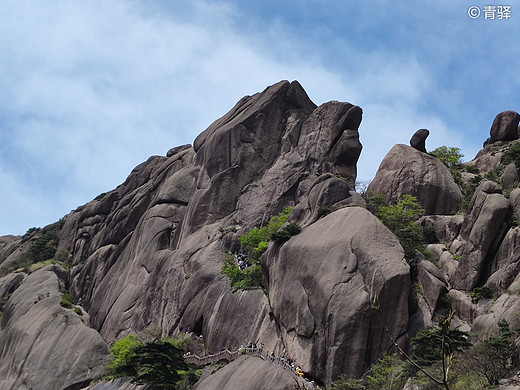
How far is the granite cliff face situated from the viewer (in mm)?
38219

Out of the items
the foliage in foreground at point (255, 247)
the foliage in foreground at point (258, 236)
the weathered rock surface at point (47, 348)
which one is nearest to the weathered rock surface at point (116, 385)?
the weathered rock surface at point (47, 348)

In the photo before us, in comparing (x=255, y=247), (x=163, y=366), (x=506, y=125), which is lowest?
(x=163, y=366)

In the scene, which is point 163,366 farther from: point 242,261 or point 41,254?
point 41,254

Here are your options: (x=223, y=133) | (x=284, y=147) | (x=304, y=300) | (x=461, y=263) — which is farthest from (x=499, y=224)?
(x=223, y=133)

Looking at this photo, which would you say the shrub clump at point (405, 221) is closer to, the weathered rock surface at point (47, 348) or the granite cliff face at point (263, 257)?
the granite cliff face at point (263, 257)

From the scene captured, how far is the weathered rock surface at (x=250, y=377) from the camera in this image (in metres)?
34.1

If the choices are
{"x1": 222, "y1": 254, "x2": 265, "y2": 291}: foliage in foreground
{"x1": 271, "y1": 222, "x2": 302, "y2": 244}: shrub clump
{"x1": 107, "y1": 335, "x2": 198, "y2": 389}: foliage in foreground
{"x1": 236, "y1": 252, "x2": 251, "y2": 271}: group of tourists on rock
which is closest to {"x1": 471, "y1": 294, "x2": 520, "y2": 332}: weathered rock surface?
{"x1": 271, "y1": 222, "x2": 302, "y2": 244}: shrub clump

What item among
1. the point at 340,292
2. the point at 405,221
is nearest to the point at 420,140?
the point at 405,221

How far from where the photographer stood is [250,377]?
35.4 meters

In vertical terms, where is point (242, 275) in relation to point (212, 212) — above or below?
below

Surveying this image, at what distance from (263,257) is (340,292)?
923 centimetres

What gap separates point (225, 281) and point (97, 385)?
12.5m

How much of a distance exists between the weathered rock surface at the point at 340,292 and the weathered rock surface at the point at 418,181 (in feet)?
54.9

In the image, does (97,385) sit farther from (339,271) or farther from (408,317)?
(408,317)
